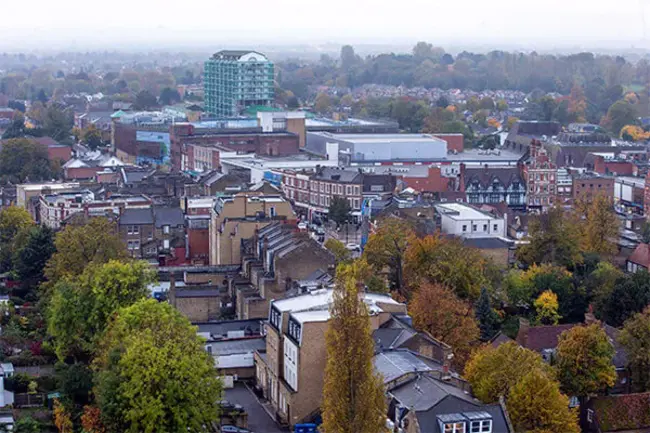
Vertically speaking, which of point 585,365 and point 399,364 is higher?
point 399,364

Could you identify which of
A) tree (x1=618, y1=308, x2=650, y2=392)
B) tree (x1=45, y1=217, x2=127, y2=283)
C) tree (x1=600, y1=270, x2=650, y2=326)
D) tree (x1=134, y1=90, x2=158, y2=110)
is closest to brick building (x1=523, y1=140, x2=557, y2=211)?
tree (x1=600, y1=270, x2=650, y2=326)

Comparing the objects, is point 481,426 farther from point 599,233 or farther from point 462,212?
point 462,212

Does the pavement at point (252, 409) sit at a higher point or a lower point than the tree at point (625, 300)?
lower

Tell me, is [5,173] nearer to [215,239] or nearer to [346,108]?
[215,239]

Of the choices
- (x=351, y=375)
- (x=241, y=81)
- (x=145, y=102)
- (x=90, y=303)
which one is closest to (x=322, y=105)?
(x=145, y=102)

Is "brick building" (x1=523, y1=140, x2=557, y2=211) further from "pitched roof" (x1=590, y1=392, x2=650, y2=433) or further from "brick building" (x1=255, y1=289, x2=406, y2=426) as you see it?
"pitched roof" (x1=590, y1=392, x2=650, y2=433)

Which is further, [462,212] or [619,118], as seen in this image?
[619,118]

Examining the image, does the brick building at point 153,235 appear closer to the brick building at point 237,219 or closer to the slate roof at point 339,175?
the brick building at point 237,219

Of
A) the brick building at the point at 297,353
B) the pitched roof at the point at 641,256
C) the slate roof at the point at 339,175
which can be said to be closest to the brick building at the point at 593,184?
the slate roof at the point at 339,175
